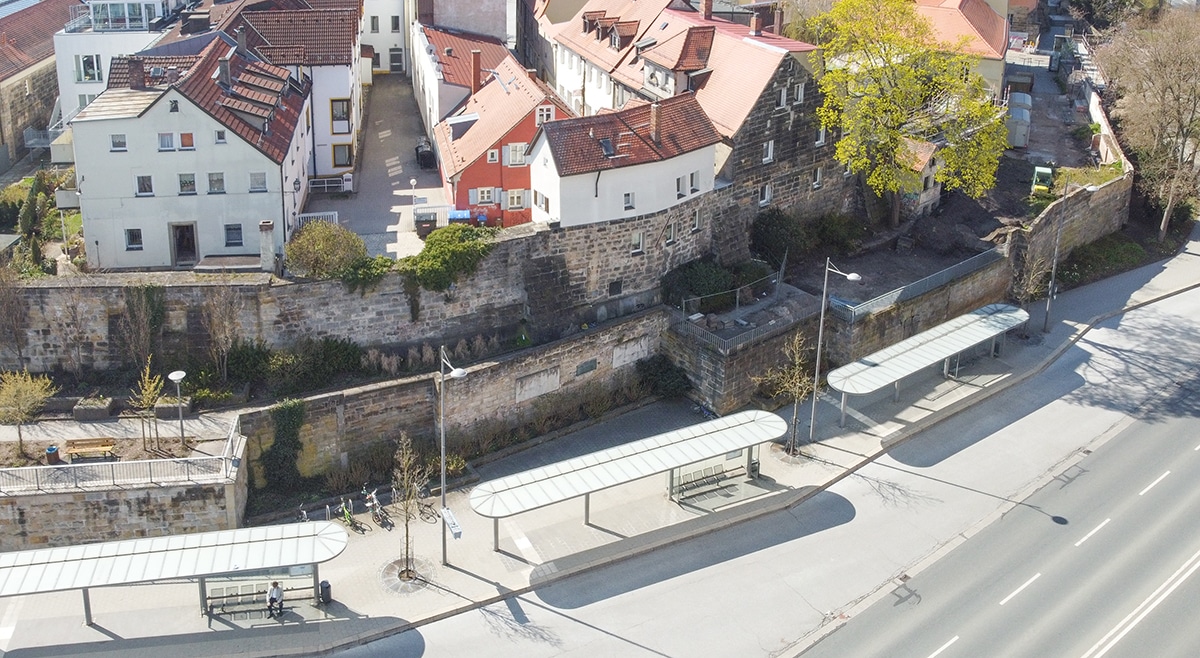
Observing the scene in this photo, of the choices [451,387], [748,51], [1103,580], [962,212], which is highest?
[748,51]

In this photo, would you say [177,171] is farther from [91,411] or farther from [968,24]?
[968,24]

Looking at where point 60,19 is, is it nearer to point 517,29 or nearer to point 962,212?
point 517,29

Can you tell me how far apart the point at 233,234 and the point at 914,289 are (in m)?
25.5

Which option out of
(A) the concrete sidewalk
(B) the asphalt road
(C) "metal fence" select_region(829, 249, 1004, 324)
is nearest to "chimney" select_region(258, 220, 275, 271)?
(A) the concrete sidewalk

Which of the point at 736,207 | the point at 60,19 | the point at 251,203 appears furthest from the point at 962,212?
the point at 60,19

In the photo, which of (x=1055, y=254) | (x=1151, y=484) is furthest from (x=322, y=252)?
(x=1055, y=254)

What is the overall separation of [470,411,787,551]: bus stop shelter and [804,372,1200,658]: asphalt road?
6.83 meters

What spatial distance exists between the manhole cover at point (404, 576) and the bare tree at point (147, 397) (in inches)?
321

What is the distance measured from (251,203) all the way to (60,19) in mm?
36034

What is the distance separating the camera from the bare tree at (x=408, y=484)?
117ft

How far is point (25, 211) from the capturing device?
4806cm

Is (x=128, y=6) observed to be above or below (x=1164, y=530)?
above

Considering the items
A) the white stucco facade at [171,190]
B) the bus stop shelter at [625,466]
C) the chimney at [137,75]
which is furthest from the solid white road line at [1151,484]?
the chimney at [137,75]

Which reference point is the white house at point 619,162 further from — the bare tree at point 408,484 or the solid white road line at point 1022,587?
the solid white road line at point 1022,587
